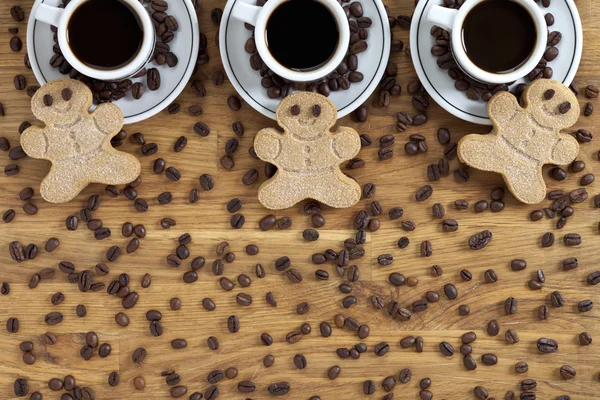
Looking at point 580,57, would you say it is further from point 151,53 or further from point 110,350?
point 110,350

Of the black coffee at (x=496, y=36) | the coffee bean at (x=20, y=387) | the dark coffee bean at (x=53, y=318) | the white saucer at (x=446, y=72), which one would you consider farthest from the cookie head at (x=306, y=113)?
the coffee bean at (x=20, y=387)

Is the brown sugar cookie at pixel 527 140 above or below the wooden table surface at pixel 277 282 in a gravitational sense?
above

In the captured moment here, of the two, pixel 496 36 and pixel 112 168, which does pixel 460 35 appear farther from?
pixel 112 168

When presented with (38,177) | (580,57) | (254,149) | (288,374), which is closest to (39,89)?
(38,177)

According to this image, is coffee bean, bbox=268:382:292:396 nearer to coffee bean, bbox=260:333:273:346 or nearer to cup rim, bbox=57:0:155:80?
coffee bean, bbox=260:333:273:346

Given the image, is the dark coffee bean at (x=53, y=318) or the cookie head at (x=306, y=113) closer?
the cookie head at (x=306, y=113)

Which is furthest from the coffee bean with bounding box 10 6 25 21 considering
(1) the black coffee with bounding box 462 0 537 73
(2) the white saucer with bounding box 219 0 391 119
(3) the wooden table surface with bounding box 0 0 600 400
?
(1) the black coffee with bounding box 462 0 537 73

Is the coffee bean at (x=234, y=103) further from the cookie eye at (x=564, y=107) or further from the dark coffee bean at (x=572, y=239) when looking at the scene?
the dark coffee bean at (x=572, y=239)
